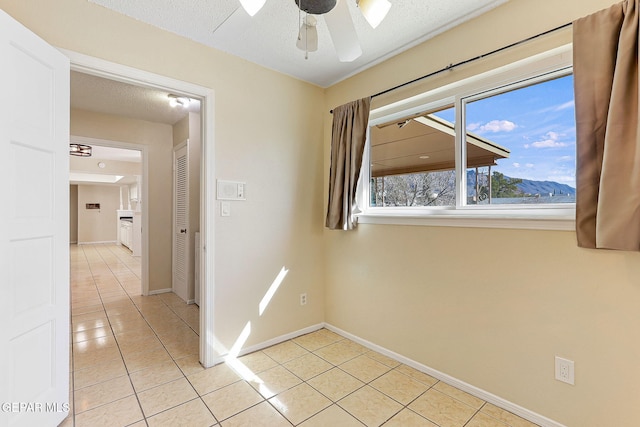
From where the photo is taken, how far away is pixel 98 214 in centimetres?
1057

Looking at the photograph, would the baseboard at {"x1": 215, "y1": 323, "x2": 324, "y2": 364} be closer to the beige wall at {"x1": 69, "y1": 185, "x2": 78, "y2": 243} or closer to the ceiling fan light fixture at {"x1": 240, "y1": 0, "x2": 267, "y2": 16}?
the ceiling fan light fixture at {"x1": 240, "y1": 0, "x2": 267, "y2": 16}

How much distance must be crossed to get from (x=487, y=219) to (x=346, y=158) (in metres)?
1.22

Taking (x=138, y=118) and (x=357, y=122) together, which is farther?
(x=138, y=118)

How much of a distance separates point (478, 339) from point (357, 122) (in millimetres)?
1860

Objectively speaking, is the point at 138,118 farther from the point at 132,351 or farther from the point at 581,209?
the point at 581,209

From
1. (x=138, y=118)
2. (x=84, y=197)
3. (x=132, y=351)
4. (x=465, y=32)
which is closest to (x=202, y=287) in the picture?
(x=132, y=351)

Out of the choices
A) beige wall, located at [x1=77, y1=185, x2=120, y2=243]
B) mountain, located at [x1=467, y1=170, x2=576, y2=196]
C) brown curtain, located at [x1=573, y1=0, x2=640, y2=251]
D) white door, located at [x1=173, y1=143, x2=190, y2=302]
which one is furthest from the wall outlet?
beige wall, located at [x1=77, y1=185, x2=120, y2=243]

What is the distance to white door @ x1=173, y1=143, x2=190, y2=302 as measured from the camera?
3.95 m

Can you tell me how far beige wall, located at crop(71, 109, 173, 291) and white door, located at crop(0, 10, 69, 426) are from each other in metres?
2.70

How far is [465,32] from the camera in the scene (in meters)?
1.99

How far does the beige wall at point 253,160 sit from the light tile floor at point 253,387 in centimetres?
37

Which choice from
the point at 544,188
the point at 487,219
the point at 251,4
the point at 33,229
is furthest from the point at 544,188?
the point at 33,229

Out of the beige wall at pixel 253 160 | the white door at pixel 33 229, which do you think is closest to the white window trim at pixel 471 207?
the beige wall at pixel 253 160

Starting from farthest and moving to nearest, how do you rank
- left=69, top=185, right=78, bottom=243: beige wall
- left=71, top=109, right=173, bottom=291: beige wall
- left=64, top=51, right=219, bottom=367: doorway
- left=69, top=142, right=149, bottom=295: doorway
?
left=69, top=185, right=78, bottom=243: beige wall < left=69, top=142, right=149, bottom=295: doorway < left=71, top=109, right=173, bottom=291: beige wall < left=64, top=51, right=219, bottom=367: doorway
